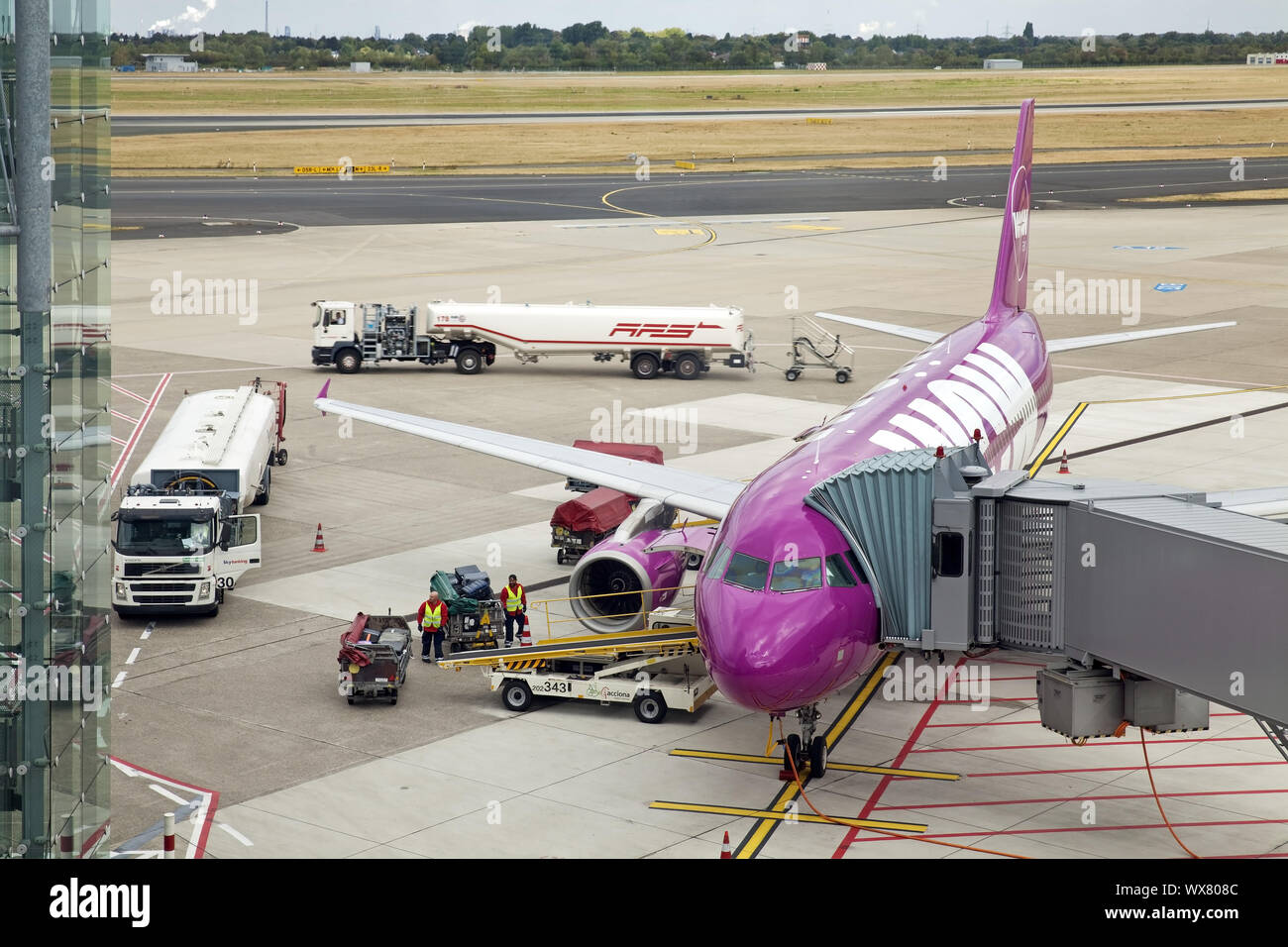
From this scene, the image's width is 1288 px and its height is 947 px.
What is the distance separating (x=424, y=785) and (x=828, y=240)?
8119 cm

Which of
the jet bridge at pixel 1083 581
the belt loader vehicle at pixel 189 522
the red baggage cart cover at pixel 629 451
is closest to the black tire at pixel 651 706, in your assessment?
the jet bridge at pixel 1083 581

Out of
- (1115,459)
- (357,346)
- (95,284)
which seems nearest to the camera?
(95,284)

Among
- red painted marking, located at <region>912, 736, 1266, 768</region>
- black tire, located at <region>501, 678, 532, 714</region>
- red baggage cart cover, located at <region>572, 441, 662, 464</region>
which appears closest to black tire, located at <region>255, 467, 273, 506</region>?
red baggage cart cover, located at <region>572, 441, 662, 464</region>

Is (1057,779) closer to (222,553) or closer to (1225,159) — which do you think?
(222,553)

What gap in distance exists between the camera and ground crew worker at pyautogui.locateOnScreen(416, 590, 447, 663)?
31.0 metres

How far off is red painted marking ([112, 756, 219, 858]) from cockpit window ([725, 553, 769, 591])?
28.6ft

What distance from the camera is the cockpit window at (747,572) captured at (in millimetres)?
23448

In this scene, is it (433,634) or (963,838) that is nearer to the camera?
(963,838)

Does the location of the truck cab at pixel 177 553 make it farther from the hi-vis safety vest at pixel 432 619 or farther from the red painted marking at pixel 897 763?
the red painted marking at pixel 897 763

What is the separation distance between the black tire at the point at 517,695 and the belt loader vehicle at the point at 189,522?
28.0 feet

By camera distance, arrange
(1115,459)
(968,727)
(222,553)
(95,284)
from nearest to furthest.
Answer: (95,284) < (968,727) < (222,553) < (1115,459)

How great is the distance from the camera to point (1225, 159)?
158750 mm

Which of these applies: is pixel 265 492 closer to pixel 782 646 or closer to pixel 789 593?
pixel 789 593
